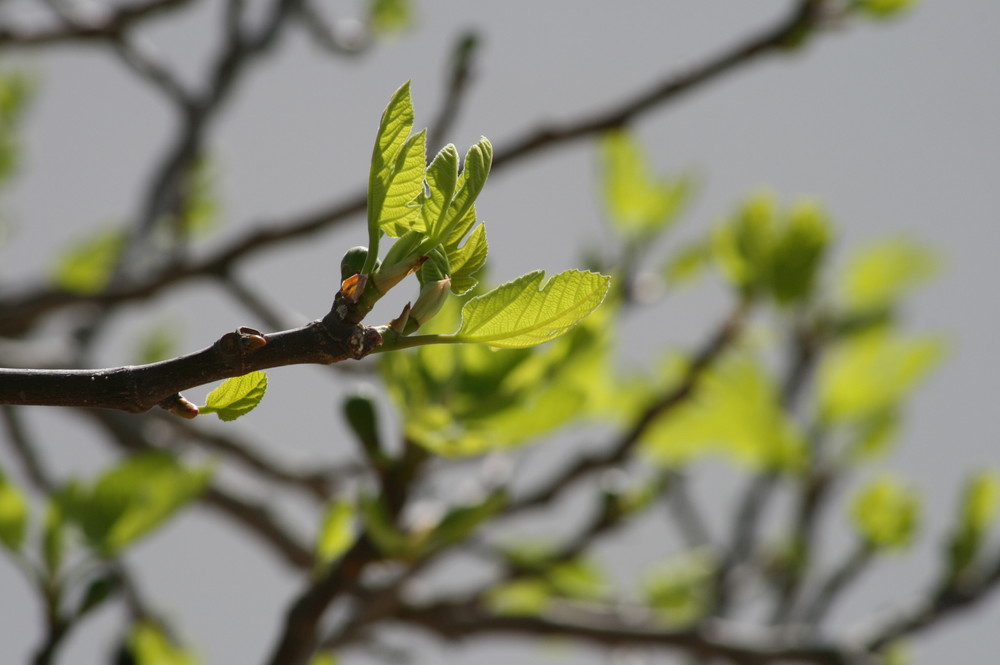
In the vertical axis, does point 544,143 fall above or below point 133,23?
below

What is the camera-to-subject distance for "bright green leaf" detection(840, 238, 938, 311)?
162 centimetres

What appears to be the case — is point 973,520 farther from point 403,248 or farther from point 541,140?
point 403,248

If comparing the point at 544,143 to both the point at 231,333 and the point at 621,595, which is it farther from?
the point at 621,595

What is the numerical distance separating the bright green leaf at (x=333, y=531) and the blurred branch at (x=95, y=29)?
1.04m

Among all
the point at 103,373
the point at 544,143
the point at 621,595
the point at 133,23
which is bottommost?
the point at 103,373

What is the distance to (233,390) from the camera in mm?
397

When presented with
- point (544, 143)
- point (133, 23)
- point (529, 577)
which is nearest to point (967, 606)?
point (529, 577)

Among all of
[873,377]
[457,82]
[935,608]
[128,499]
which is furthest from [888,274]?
[128,499]

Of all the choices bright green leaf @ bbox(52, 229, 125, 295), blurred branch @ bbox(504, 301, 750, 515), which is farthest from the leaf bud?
bright green leaf @ bbox(52, 229, 125, 295)

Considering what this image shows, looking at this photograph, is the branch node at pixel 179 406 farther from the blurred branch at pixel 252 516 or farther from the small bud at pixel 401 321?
the blurred branch at pixel 252 516

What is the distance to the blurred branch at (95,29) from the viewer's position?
58.3 inches

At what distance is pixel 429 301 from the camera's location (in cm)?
40

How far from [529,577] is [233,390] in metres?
0.93

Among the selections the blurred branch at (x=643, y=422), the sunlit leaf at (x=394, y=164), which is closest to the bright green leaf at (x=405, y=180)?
the sunlit leaf at (x=394, y=164)
